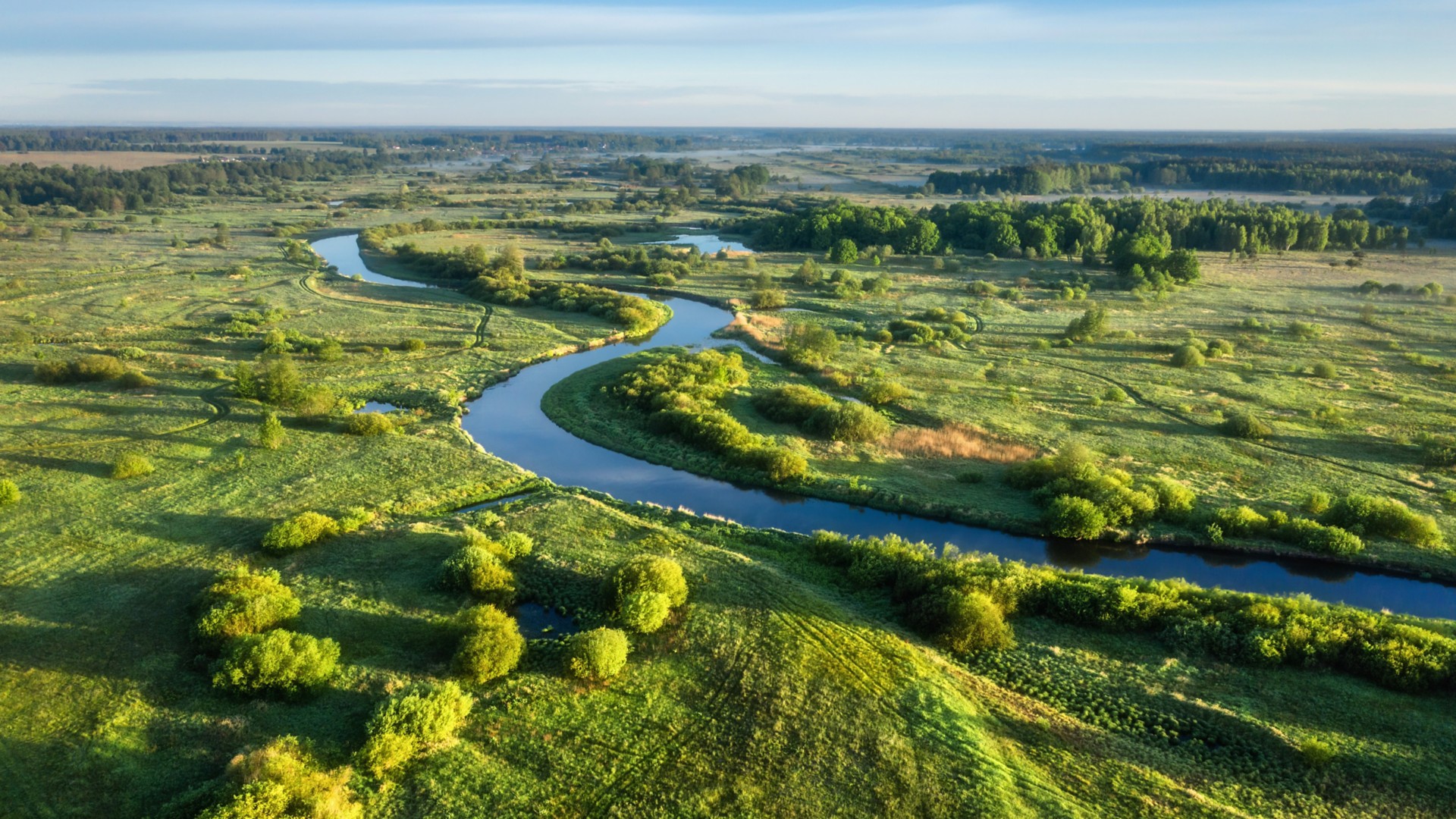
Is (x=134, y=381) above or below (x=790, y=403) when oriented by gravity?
above

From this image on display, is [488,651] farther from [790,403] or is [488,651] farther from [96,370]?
Result: [96,370]

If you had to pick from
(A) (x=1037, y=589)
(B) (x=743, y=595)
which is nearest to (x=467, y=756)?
(B) (x=743, y=595)

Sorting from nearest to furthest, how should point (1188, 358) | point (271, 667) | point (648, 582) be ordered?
point (271, 667)
point (648, 582)
point (1188, 358)

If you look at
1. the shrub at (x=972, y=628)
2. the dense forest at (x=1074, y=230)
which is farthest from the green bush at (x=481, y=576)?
the dense forest at (x=1074, y=230)

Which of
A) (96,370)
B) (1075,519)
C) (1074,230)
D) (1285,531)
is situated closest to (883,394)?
(1075,519)

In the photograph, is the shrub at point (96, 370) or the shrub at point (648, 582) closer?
the shrub at point (648, 582)

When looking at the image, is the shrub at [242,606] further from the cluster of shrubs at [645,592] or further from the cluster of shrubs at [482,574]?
the cluster of shrubs at [645,592]

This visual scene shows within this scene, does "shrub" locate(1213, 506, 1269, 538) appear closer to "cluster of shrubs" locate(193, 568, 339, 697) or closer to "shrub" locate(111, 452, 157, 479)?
"cluster of shrubs" locate(193, 568, 339, 697)
